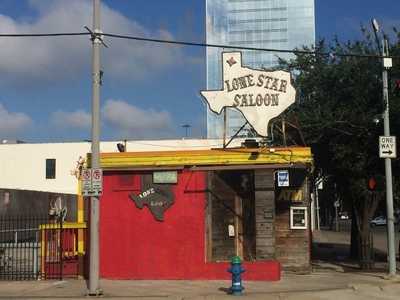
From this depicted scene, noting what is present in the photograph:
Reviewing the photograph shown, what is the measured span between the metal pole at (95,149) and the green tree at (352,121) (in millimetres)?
7889

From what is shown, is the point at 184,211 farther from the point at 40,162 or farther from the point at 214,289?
the point at 40,162

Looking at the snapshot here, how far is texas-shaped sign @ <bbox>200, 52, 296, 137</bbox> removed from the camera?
17.9m

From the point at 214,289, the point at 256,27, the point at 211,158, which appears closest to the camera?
the point at 214,289

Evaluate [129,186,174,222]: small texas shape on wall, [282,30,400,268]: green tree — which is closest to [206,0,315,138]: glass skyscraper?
[282,30,400,268]: green tree

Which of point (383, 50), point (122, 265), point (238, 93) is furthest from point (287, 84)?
point (122, 265)

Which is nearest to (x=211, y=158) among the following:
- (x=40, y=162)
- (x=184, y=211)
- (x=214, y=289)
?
(x=184, y=211)

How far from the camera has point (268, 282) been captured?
16.9 metres

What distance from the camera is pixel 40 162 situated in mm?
82938

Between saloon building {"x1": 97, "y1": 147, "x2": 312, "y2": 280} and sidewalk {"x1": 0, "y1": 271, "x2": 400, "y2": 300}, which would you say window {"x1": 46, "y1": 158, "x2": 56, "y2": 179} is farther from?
sidewalk {"x1": 0, "y1": 271, "x2": 400, "y2": 300}

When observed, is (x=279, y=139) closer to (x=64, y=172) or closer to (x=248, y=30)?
(x=248, y=30)

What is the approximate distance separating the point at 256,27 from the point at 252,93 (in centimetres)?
804

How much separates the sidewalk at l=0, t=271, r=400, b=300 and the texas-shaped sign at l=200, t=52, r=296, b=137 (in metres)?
4.17

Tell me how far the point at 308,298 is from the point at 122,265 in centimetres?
571

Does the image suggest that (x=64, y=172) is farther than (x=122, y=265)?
Yes
